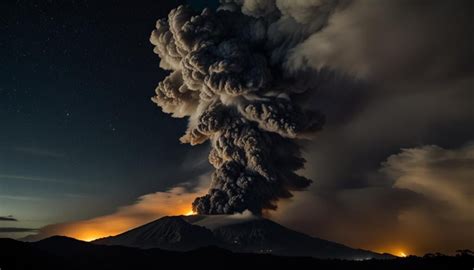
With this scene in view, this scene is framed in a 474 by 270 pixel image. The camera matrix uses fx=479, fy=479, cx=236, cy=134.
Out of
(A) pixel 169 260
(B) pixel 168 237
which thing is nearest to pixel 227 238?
(B) pixel 168 237

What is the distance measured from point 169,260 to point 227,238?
26789 millimetres

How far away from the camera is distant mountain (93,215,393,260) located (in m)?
60.0

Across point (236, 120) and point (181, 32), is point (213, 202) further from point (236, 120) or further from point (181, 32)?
point (181, 32)

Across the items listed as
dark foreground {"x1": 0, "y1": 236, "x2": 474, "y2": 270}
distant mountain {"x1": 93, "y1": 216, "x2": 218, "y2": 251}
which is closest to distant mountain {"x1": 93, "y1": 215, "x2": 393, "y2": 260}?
distant mountain {"x1": 93, "y1": 216, "x2": 218, "y2": 251}

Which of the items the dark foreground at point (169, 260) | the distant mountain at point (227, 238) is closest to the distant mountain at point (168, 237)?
the distant mountain at point (227, 238)

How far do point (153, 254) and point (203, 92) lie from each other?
2503cm

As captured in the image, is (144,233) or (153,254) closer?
(153,254)

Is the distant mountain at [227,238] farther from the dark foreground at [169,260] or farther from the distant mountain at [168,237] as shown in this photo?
the dark foreground at [169,260]

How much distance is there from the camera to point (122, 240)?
66.8 m

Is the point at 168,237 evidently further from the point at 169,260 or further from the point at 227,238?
the point at 169,260

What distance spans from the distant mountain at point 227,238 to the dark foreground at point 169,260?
57.7 ft

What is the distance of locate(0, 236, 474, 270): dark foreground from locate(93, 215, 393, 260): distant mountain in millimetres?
17576

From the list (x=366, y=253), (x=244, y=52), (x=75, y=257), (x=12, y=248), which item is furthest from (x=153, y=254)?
(x=366, y=253)

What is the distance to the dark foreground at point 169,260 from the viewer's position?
3244 cm
